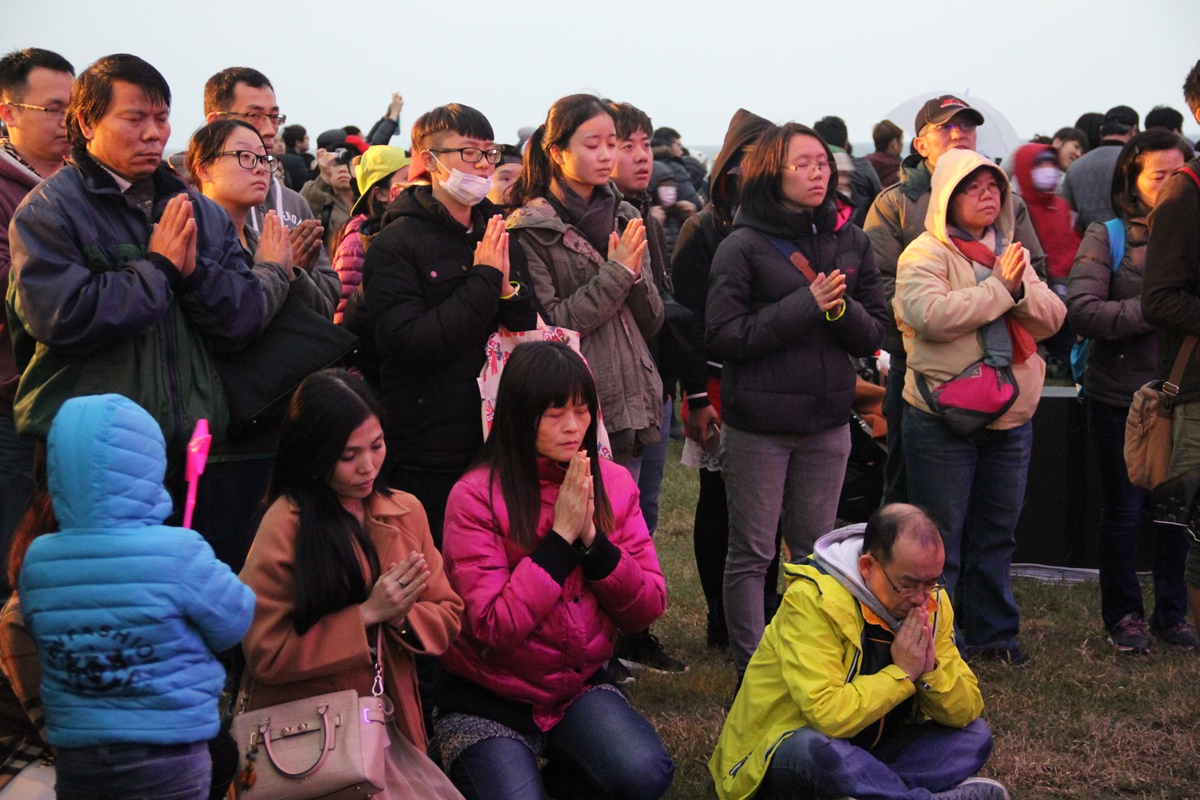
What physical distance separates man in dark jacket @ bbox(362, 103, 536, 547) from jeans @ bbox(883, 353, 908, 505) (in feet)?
6.65

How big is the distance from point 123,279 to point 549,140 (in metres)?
1.82

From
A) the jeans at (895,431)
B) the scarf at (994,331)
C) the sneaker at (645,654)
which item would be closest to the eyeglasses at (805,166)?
the scarf at (994,331)

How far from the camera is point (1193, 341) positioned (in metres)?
4.50

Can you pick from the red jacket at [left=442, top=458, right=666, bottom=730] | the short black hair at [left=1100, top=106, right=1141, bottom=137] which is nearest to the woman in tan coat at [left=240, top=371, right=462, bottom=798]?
the red jacket at [left=442, top=458, right=666, bottom=730]

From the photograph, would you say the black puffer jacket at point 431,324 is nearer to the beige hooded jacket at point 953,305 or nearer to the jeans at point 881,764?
the jeans at point 881,764

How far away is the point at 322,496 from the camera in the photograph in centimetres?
332

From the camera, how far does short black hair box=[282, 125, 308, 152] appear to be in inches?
511

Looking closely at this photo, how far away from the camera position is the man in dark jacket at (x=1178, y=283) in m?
4.43

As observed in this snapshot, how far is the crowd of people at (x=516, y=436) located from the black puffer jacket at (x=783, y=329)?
1 centimetres

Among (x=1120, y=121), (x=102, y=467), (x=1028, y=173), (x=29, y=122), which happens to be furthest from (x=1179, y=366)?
(x=1120, y=121)

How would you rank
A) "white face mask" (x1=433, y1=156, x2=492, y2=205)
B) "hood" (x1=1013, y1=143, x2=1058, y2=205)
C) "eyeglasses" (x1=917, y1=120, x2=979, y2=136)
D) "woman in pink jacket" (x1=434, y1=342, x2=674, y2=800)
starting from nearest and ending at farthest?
"woman in pink jacket" (x1=434, y1=342, x2=674, y2=800) → "white face mask" (x1=433, y1=156, x2=492, y2=205) → "eyeglasses" (x1=917, y1=120, x2=979, y2=136) → "hood" (x1=1013, y1=143, x2=1058, y2=205)

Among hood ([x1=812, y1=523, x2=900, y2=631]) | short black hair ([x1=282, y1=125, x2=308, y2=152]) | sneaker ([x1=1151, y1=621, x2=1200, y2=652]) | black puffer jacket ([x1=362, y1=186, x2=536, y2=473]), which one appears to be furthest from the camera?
short black hair ([x1=282, y1=125, x2=308, y2=152])

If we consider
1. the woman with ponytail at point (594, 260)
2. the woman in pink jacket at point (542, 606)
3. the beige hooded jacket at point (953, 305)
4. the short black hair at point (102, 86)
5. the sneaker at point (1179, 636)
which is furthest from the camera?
the sneaker at point (1179, 636)

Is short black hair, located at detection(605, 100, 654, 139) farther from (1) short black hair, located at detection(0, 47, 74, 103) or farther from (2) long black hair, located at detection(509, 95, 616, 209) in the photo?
(1) short black hair, located at detection(0, 47, 74, 103)
